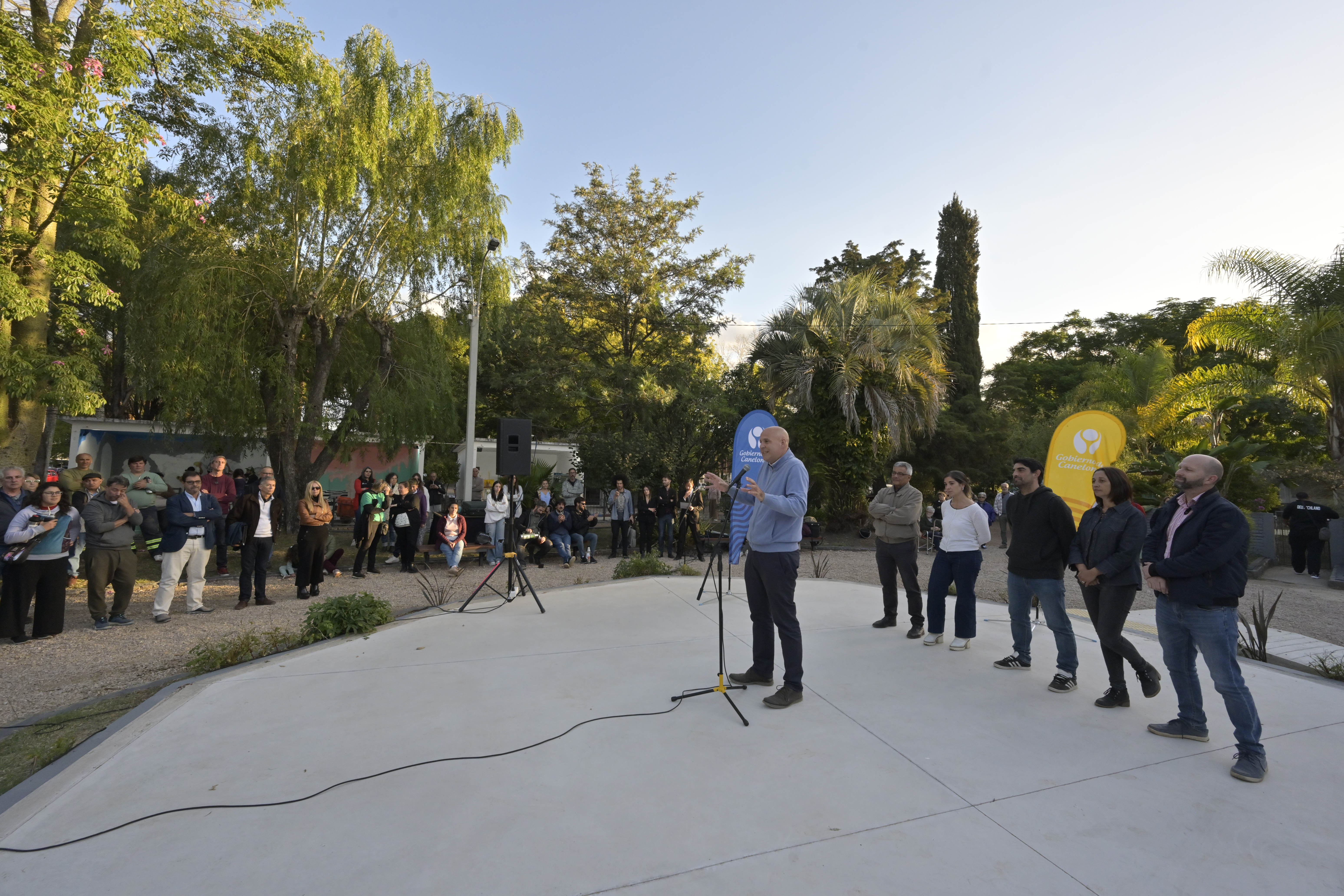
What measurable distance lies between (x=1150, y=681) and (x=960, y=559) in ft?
4.94

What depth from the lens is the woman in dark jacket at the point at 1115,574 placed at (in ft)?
12.6

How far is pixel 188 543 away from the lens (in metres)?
6.93

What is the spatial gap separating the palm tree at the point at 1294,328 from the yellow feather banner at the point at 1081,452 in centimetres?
661

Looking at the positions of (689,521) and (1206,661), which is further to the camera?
(689,521)

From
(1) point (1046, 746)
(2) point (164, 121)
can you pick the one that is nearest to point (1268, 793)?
(1) point (1046, 746)

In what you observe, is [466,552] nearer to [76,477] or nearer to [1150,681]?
[76,477]

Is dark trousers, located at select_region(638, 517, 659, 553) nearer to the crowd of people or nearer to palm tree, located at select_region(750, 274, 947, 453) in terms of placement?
the crowd of people

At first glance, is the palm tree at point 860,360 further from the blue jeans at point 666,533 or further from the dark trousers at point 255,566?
the dark trousers at point 255,566

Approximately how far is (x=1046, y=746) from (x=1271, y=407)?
20.0m

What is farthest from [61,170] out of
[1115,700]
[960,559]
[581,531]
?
[1115,700]

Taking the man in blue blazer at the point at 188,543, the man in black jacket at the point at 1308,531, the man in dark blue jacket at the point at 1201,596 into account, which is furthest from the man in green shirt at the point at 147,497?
the man in black jacket at the point at 1308,531

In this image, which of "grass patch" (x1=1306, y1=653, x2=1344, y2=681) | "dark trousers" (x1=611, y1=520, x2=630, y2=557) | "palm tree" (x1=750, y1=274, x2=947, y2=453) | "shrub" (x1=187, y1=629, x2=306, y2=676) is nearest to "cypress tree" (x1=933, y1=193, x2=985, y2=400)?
"palm tree" (x1=750, y1=274, x2=947, y2=453)

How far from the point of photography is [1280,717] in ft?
12.8

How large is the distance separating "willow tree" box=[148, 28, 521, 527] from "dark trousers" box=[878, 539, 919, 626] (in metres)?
10.9
